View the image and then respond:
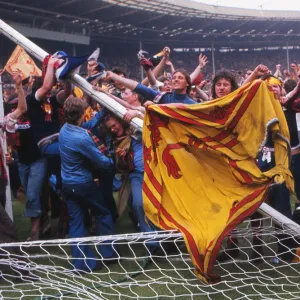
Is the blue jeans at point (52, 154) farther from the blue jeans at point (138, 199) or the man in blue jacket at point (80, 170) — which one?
the blue jeans at point (138, 199)

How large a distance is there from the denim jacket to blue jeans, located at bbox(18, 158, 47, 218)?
0.70 metres

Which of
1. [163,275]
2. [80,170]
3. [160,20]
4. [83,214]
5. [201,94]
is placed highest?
[160,20]

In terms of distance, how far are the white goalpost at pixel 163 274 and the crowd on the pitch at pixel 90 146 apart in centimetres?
20

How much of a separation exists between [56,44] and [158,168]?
24.0 meters

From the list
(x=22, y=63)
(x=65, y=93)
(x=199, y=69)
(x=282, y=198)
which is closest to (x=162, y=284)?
(x=282, y=198)

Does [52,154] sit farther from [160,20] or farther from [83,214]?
[160,20]

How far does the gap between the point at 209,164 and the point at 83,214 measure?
124 cm

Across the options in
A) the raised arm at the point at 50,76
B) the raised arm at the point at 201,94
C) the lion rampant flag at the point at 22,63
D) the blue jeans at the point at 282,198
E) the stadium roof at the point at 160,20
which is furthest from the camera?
the stadium roof at the point at 160,20

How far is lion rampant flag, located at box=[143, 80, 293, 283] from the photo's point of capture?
3.60m

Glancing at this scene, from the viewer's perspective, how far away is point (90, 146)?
4387 millimetres

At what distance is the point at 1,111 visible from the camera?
5.25m

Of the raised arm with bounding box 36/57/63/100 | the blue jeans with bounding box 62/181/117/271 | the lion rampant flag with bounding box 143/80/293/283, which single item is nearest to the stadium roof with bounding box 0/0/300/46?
the raised arm with bounding box 36/57/63/100

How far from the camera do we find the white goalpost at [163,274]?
12.1 feet

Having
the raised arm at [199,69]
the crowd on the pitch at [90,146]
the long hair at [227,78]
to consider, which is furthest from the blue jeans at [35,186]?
the raised arm at [199,69]
